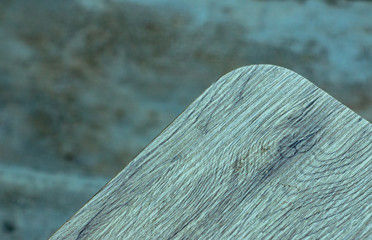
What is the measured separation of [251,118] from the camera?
502mm

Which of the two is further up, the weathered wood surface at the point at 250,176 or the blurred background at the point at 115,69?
the blurred background at the point at 115,69

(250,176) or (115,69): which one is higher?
(115,69)

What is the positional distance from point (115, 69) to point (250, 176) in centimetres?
84

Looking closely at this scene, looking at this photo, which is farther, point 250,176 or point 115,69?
point 115,69

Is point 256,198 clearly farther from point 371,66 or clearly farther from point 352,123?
point 371,66

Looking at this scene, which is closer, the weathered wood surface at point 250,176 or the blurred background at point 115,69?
the weathered wood surface at point 250,176

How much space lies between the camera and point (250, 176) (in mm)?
480

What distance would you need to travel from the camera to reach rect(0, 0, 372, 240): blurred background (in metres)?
1.18

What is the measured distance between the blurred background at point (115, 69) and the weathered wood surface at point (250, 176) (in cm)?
69

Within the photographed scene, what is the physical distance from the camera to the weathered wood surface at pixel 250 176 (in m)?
0.46

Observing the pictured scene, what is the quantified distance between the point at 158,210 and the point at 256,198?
0.30ft

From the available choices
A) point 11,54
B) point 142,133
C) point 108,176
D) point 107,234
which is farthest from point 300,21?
point 107,234

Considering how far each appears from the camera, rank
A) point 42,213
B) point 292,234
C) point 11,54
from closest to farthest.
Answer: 1. point 292,234
2. point 42,213
3. point 11,54

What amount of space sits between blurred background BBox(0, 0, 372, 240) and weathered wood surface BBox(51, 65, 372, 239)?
27.2 inches
